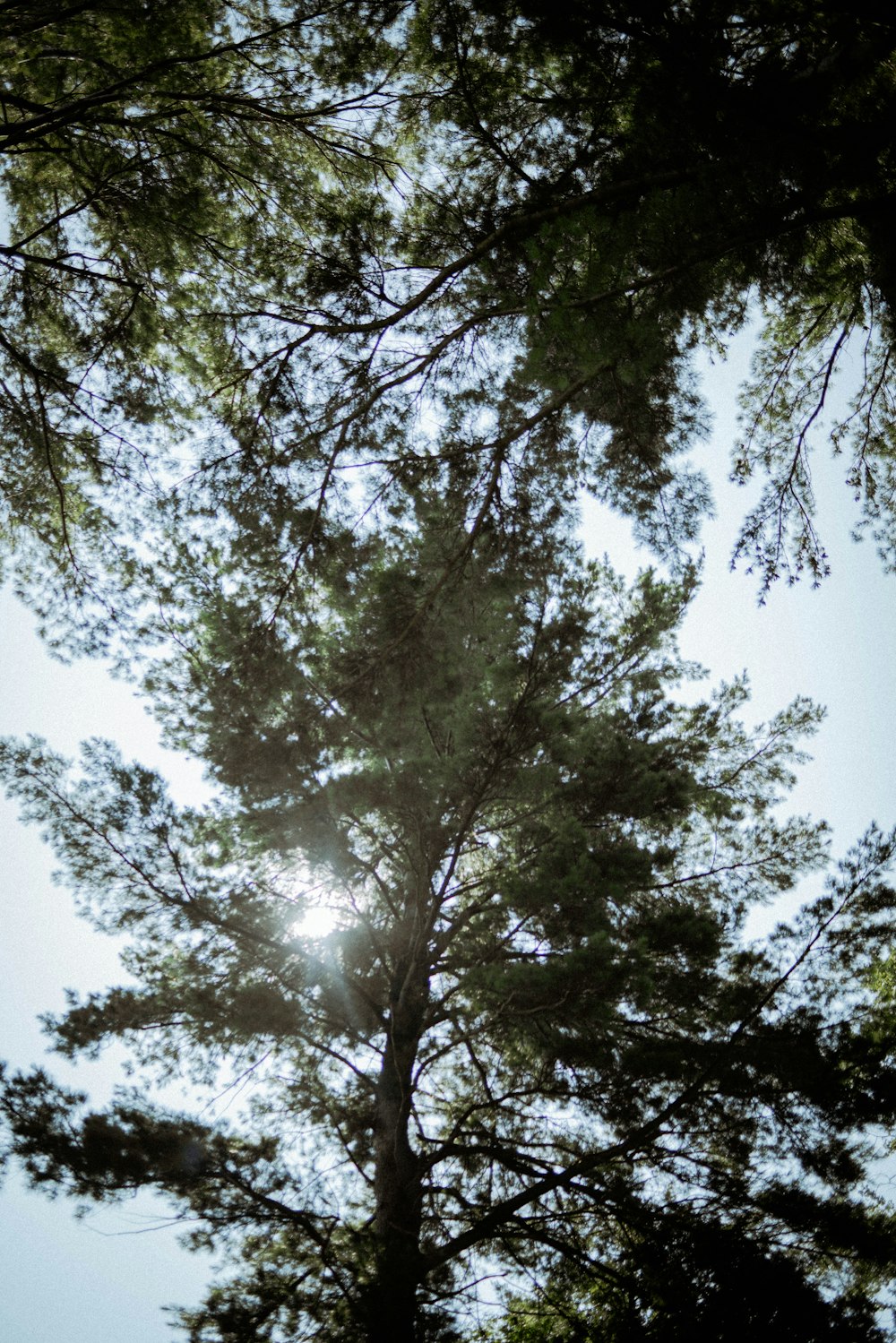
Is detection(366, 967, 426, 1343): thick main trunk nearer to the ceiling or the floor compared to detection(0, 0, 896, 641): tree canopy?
nearer to the floor

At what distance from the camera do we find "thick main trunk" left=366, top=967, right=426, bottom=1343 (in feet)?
11.2

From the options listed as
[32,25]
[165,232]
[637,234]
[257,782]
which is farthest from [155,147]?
[257,782]

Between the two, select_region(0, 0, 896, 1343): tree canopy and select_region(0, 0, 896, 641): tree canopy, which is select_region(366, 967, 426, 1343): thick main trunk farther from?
select_region(0, 0, 896, 641): tree canopy

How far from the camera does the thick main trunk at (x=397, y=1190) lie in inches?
134

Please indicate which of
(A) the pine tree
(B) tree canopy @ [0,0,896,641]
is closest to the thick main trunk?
(A) the pine tree

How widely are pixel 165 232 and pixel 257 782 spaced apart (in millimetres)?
4288

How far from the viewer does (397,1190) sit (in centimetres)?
509

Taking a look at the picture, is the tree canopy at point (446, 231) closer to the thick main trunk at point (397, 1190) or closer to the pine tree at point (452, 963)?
the pine tree at point (452, 963)

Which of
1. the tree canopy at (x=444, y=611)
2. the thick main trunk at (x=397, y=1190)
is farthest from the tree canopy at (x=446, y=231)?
the thick main trunk at (x=397, y=1190)

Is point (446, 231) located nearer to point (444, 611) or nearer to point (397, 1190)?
point (444, 611)

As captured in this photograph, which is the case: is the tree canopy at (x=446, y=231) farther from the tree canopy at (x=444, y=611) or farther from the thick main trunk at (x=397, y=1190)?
the thick main trunk at (x=397, y=1190)

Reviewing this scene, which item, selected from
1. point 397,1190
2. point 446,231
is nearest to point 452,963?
point 397,1190

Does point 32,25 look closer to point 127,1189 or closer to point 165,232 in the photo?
point 165,232

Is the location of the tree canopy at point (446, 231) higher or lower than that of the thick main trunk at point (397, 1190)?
higher
